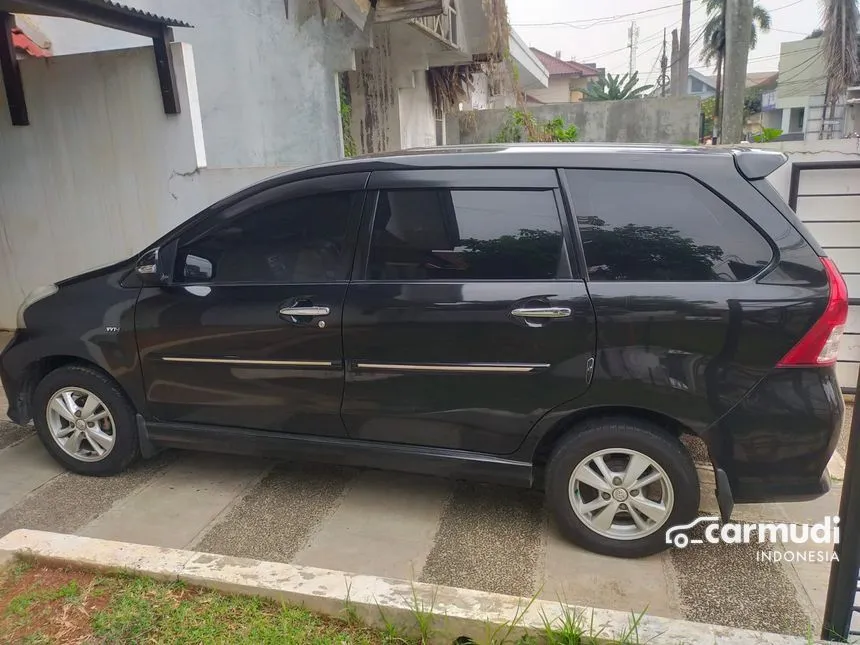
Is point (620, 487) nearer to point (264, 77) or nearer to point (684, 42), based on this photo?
point (264, 77)

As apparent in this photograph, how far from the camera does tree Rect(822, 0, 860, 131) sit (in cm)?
2412

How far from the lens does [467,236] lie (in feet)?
9.75

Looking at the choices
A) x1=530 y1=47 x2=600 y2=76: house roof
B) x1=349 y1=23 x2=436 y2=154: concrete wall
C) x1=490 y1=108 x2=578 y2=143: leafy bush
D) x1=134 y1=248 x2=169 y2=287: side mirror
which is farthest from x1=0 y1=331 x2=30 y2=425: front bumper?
x1=530 y1=47 x2=600 y2=76: house roof

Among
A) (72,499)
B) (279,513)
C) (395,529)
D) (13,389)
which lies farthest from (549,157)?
(13,389)

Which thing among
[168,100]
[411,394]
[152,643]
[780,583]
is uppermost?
[168,100]

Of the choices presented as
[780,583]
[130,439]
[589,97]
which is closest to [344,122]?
[130,439]

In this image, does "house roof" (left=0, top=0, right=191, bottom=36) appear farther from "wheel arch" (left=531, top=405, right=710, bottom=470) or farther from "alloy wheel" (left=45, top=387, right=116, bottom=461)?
"wheel arch" (left=531, top=405, right=710, bottom=470)

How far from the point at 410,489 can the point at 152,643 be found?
1574 millimetres

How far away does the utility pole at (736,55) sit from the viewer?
403 inches

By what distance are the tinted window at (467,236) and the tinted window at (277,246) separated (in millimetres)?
212

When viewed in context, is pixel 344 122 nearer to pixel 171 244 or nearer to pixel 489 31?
pixel 489 31

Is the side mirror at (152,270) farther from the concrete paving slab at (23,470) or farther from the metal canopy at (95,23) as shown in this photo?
the metal canopy at (95,23)

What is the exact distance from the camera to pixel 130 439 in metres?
3.65

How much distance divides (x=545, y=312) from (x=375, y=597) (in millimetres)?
1359
